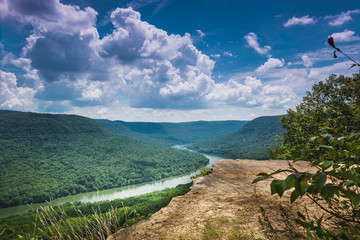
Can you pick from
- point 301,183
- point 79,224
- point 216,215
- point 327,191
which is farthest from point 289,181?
point 79,224

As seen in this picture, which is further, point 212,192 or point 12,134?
point 12,134

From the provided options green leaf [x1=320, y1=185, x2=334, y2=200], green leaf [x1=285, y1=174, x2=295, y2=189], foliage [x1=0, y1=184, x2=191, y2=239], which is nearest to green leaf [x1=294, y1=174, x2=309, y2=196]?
green leaf [x1=285, y1=174, x2=295, y2=189]

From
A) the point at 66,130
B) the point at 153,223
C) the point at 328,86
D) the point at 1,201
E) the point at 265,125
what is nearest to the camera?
the point at 153,223

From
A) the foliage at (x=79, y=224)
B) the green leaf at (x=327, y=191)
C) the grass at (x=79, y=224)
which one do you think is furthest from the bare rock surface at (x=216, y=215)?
the green leaf at (x=327, y=191)

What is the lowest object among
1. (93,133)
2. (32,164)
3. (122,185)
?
(122,185)

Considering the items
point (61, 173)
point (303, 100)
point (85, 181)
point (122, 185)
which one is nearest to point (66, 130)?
point (61, 173)

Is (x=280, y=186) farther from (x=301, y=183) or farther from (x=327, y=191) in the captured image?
(x=327, y=191)

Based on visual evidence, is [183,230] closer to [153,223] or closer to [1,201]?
[153,223]
